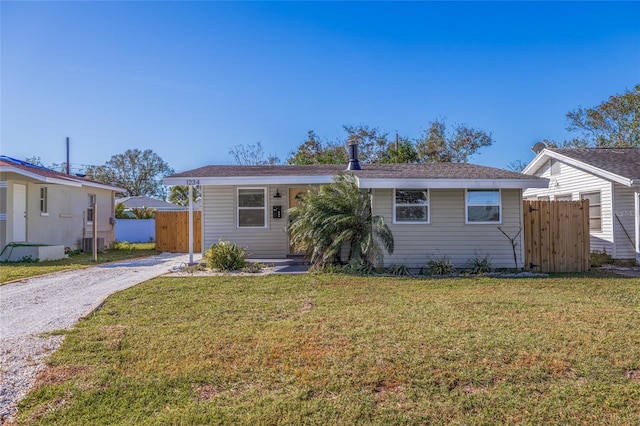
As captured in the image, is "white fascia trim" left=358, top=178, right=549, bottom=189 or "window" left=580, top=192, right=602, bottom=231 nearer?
"white fascia trim" left=358, top=178, right=549, bottom=189

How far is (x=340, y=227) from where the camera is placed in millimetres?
9852

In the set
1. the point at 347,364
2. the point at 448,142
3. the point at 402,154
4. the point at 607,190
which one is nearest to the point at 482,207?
the point at 607,190

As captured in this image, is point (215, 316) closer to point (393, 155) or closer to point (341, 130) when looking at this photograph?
point (393, 155)

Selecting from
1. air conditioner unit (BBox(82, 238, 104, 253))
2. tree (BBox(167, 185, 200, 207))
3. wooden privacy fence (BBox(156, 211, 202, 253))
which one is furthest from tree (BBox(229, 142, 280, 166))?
air conditioner unit (BBox(82, 238, 104, 253))

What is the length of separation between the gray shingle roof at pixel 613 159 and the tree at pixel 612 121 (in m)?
11.8

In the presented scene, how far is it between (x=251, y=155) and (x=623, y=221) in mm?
24390

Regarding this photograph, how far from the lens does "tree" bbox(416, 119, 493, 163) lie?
28641 millimetres

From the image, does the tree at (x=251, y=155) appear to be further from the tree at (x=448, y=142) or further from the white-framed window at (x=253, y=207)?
the white-framed window at (x=253, y=207)

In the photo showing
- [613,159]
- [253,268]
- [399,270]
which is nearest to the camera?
[399,270]

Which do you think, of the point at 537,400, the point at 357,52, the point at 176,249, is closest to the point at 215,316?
the point at 537,400

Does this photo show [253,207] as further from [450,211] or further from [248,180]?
[450,211]

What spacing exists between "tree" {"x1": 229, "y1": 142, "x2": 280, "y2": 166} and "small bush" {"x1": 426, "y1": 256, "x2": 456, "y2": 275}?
22.4 meters

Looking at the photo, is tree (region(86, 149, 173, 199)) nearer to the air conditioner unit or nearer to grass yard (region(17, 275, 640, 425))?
the air conditioner unit

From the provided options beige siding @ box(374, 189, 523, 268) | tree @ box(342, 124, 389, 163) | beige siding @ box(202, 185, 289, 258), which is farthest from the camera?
tree @ box(342, 124, 389, 163)
